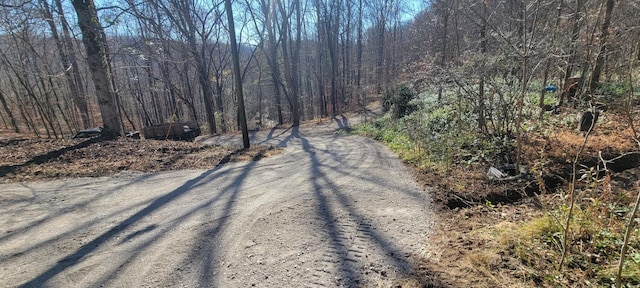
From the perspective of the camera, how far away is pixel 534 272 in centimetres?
227

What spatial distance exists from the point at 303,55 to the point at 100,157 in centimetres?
2659

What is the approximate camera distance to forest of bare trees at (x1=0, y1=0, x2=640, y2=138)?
5.30 m

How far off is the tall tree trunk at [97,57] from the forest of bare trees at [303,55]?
38 mm

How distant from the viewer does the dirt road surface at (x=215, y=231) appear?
100 inches

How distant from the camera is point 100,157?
23.1 feet

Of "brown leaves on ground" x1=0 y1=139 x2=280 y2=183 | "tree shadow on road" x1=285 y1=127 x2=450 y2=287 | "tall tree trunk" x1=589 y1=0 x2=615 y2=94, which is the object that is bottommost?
"tree shadow on road" x1=285 y1=127 x2=450 y2=287

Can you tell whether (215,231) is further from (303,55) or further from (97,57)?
(303,55)

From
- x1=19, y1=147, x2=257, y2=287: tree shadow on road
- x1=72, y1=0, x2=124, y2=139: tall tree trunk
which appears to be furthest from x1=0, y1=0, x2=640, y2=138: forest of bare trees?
x1=19, y1=147, x2=257, y2=287: tree shadow on road

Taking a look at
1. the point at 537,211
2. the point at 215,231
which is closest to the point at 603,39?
the point at 537,211

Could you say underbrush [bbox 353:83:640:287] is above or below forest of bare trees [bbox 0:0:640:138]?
below

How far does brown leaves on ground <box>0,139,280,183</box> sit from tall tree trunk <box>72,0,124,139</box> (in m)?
0.86

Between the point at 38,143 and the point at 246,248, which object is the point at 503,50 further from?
the point at 38,143

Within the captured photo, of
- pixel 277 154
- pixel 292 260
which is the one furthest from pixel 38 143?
pixel 292 260

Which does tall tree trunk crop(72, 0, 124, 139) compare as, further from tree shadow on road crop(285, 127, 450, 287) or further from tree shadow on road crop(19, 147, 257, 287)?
tree shadow on road crop(285, 127, 450, 287)
